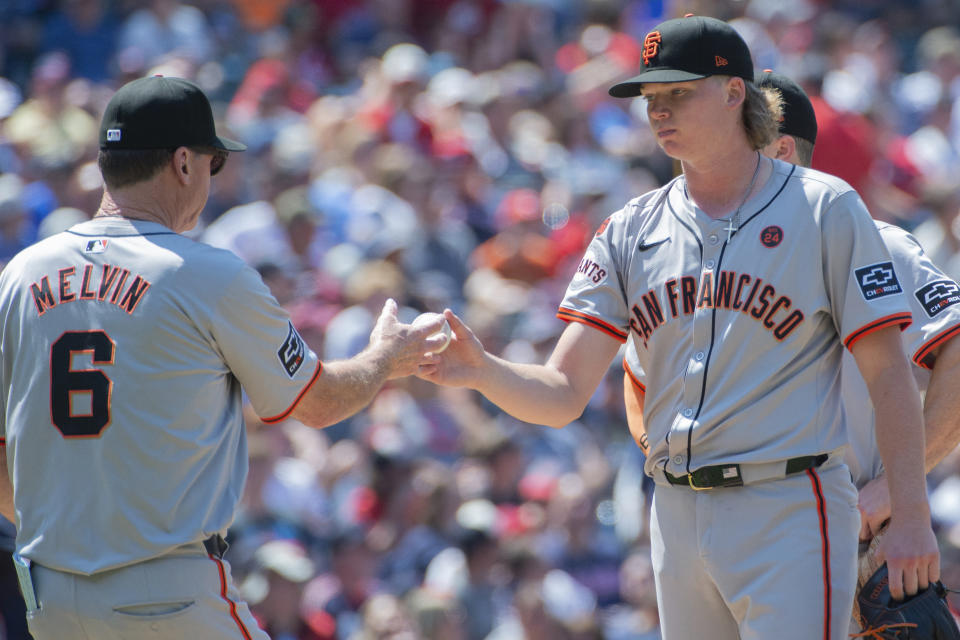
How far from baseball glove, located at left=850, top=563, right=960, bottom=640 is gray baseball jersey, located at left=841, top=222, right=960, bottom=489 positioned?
1.48ft

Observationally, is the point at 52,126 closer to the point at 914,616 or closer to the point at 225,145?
the point at 225,145

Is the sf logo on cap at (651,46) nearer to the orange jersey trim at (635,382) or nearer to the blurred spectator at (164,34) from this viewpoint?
the orange jersey trim at (635,382)

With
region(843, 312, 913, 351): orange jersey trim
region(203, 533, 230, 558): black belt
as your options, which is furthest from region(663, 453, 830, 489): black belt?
region(203, 533, 230, 558): black belt

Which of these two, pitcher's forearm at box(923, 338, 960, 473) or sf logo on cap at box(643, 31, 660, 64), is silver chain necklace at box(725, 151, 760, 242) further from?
pitcher's forearm at box(923, 338, 960, 473)

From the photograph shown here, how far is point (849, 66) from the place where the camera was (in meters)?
12.2

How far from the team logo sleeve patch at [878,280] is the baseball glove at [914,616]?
82cm

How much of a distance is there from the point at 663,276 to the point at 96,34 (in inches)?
360

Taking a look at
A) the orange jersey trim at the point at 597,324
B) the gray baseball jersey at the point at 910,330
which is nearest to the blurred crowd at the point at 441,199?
the orange jersey trim at the point at 597,324

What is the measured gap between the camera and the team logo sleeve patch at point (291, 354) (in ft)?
11.8

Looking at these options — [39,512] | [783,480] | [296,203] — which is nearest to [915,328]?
[783,480]

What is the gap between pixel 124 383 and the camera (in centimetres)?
342

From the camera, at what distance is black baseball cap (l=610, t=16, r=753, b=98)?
145 inches

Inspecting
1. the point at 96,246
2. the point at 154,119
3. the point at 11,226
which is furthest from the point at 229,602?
the point at 11,226

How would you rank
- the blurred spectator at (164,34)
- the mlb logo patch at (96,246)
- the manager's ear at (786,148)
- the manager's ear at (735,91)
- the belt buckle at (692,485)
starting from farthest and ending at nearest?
the blurred spectator at (164,34)
the manager's ear at (786,148)
the manager's ear at (735,91)
the belt buckle at (692,485)
the mlb logo patch at (96,246)
